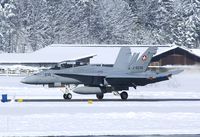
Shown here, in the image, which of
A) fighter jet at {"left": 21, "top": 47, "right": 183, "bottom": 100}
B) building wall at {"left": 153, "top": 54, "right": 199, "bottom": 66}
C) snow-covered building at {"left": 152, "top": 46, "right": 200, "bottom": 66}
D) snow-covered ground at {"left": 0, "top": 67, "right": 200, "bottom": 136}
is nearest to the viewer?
snow-covered ground at {"left": 0, "top": 67, "right": 200, "bottom": 136}

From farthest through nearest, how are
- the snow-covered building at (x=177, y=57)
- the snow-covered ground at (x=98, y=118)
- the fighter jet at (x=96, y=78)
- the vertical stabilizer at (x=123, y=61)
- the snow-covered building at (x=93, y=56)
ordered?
the snow-covered building at (x=177, y=57), the snow-covered building at (x=93, y=56), the vertical stabilizer at (x=123, y=61), the fighter jet at (x=96, y=78), the snow-covered ground at (x=98, y=118)

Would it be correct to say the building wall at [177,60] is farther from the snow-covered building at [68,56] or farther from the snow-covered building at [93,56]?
the snow-covered building at [68,56]

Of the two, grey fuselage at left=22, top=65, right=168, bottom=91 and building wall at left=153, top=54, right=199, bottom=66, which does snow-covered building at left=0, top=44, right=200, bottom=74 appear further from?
grey fuselage at left=22, top=65, right=168, bottom=91

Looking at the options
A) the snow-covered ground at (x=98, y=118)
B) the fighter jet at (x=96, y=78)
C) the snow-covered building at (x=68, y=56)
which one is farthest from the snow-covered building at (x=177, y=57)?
the snow-covered ground at (x=98, y=118)

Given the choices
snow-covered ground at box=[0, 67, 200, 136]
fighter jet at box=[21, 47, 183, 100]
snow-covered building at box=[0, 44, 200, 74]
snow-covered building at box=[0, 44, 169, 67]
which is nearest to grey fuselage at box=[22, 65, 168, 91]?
fighter jet at box=[21, 47, 183, 100]

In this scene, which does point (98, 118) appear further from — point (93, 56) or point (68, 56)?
point (68, 56)

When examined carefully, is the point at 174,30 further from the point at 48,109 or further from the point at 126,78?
the point at 48,109

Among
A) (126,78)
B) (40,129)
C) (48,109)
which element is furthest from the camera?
(126,78)

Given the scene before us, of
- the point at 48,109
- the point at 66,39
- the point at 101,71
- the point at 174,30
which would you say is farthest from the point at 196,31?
the point at 48,109

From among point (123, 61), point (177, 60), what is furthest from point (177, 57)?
point (123, 61)

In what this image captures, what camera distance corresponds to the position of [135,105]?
33875 millimetres

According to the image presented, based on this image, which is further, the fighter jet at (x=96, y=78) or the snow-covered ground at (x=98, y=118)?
the fighter jet at (x=96, y=78)

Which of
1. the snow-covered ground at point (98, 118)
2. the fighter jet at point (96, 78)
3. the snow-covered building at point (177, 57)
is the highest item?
the snow-covered building at point (177, 57)

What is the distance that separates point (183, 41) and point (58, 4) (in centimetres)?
3007
